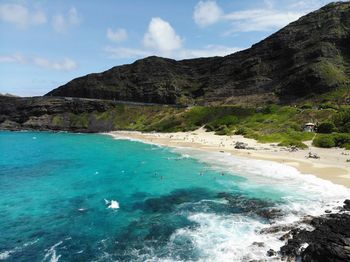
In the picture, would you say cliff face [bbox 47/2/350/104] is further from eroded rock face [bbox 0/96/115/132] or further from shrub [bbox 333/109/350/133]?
shrub [bbox 333/109/350/133]

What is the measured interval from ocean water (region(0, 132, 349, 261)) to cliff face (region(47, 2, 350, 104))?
247ft

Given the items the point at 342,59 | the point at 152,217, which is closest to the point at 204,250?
the point at 152,217

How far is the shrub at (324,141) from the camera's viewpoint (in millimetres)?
74281

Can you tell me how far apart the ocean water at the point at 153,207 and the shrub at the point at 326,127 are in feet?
91.3

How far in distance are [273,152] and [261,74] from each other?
9063 centimetres

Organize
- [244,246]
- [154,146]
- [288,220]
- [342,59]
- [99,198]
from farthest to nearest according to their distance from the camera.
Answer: [342,59] → [154,146] → [99,198] → [288,220] → [244,246]

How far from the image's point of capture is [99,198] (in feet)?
151

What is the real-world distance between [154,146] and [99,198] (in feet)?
171

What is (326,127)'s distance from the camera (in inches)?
3381

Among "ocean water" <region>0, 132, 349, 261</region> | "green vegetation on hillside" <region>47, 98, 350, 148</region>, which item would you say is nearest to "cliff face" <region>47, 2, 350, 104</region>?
"green vegetation on hillside" <region>47, 98, 350, 148</region>

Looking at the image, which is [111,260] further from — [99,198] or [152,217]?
[99,198]

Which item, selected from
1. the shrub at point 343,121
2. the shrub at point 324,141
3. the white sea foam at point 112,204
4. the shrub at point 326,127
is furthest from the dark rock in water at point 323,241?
the shrub at point 326,127

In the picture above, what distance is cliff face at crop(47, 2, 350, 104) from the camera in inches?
5251

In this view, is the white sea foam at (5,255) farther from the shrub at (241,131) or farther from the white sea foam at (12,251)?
the shrub at (241,131)
